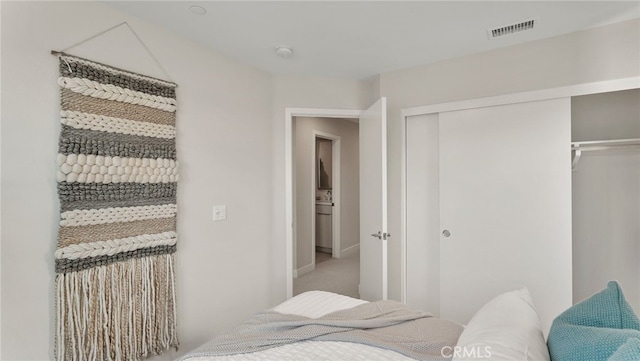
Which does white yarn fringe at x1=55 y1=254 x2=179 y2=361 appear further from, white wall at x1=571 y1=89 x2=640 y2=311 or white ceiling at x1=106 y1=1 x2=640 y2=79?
white wall at x1=571 y1=89 x2=640 y2=311

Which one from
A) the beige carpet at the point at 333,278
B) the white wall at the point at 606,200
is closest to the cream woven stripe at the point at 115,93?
the beige carpet at the point at 333,278

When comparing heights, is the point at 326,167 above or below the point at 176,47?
below

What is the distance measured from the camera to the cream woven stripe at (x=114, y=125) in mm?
1579

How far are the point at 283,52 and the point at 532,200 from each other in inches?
87.4

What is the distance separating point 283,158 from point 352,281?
6.70 feet

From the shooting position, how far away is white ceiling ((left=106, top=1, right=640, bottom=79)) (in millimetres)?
1818

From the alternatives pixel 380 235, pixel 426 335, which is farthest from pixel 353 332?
pixel 380 235

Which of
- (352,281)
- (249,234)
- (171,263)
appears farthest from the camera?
(352,281)

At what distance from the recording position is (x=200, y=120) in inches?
90.8

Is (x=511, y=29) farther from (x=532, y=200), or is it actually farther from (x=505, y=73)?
(x=532, y=200)

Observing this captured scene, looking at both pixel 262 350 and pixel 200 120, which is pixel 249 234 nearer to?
pixel 200 120

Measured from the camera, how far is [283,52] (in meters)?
2.42

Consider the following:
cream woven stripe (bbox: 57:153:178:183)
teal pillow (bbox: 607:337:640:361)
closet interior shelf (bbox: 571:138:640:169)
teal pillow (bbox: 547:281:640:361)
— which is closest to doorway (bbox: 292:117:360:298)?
cream woven stripe (bbox: 57:153:178:183)

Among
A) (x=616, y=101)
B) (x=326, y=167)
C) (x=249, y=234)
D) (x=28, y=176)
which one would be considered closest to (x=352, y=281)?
(x=249, y=234)
